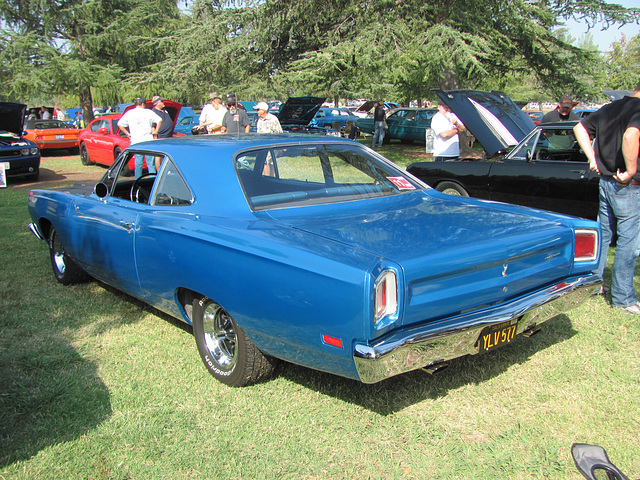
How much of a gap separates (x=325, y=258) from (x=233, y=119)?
8.25m

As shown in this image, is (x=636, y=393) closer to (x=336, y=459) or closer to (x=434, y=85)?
(x=336, y=459)

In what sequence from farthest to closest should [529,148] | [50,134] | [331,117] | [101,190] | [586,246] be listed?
1. [331,117]
2. [50,134]
3. [529,148]
4. [101,190]
5. [586,246]

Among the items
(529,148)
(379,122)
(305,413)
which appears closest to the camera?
(305,413)

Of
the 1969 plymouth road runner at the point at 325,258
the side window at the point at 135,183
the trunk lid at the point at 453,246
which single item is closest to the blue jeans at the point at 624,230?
the 1969 plymouth road runner at the point at 325,258

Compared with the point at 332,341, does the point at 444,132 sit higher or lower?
higher

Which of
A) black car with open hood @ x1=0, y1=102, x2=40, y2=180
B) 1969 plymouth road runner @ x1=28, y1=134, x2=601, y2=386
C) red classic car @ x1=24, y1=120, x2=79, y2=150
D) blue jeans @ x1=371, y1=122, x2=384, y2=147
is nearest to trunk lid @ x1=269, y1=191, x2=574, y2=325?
1969 plymouth road runner @ x1=28, y1=134, x2=601, y2=386

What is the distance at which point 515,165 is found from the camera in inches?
249

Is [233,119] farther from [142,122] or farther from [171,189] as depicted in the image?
[171,189]

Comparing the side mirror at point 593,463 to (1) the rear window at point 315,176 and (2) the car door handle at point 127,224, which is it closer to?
(1) the rear window at point 315,176

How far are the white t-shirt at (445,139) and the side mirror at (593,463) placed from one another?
6007mm

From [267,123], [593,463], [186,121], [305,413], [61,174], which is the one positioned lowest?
[305,413]

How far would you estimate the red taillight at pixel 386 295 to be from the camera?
2.42m

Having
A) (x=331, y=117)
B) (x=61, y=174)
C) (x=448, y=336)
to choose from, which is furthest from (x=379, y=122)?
(x=448, y=336)

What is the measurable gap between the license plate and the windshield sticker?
4.68 feet
